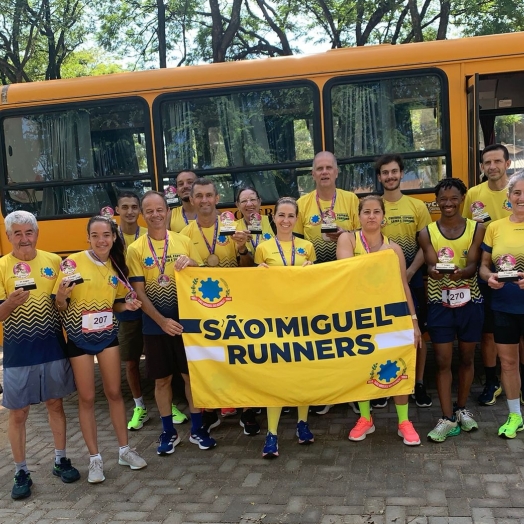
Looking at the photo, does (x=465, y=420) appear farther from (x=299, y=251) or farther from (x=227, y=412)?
(x=227, y=412)

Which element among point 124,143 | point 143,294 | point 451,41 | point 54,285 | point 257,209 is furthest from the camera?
point 124,143

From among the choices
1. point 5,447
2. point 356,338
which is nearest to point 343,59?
point 356,338

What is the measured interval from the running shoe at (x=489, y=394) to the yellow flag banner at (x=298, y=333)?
116 cm

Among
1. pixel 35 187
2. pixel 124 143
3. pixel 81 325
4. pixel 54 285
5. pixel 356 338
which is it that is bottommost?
pixel 356 338

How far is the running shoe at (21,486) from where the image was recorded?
12.9 feet

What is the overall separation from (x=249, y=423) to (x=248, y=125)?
9.86 feet

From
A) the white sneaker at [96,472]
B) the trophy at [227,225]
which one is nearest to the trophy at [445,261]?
the trophy at [227,225]

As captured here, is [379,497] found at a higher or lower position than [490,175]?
lower

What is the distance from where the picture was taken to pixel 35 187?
6023 mm

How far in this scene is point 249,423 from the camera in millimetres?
4766

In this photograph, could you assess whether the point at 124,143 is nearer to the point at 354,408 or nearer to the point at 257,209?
the point at 257,209

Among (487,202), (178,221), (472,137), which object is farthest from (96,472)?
(472,137)

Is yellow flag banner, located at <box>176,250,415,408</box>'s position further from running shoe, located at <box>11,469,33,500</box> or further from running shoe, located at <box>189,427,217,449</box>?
running shoe, located at <box>11,469,33,500</box>

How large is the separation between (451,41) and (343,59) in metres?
1.08
